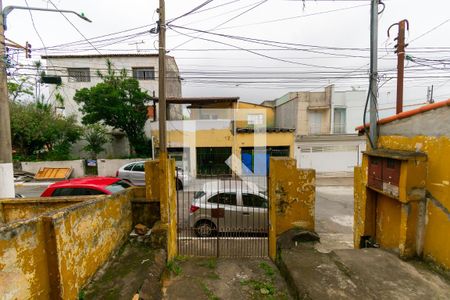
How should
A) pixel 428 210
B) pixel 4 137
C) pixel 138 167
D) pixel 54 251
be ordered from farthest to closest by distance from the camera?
pixel 138 167 → pixel 4 137 → pixel 428 210 → pixel 54 251

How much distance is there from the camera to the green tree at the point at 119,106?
15.1m

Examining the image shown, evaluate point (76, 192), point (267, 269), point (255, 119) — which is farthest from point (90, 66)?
point (267, 269)

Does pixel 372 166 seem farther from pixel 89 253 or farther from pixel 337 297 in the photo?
pixel 89 253

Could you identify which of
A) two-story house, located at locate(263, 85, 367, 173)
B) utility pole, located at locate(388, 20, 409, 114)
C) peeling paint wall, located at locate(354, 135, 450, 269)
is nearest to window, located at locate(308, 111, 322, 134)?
two-story house, located at locate(263, 85, 367, 173)

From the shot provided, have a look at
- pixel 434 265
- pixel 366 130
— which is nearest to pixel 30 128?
→ pixel 366 130

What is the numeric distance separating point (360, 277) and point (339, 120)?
57.6ft

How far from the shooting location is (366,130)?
460 centimetres

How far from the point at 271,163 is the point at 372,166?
5.69 feet

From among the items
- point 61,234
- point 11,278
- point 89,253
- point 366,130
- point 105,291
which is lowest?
point 105,291

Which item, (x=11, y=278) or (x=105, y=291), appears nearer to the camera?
(x=11, y=278)

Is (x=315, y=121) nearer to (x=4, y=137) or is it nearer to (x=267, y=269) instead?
(x=267, y=269)

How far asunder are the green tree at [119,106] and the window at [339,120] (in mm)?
14673

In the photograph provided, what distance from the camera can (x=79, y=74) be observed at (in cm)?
2019

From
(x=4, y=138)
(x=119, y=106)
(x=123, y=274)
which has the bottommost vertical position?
(x=123, y=274)
